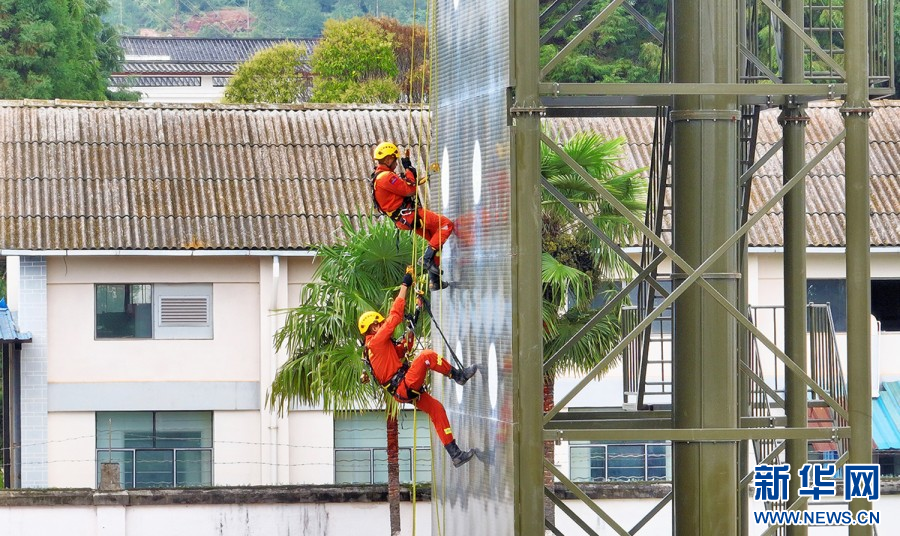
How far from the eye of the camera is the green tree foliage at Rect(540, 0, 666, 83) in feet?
133

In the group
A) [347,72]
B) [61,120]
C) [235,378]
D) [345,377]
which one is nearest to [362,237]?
[345,377]

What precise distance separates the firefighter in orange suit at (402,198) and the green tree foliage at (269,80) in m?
38.2

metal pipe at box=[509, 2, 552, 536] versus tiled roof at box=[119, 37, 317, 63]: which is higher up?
tiled roof at box=[119, 37, 317, 63]

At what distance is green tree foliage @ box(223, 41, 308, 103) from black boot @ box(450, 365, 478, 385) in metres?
39.7

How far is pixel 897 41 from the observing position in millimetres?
42094

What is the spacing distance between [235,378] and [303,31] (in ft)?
285

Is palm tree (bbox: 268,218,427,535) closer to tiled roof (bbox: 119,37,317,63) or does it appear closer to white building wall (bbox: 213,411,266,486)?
white building wall (bbox: 213,411,266,486)

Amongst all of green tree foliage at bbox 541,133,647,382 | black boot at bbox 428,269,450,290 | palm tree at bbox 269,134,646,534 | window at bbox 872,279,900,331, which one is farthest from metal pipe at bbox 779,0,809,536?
window at bbox 872,279,900,331

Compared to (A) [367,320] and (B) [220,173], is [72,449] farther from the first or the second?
(A) [367,320]

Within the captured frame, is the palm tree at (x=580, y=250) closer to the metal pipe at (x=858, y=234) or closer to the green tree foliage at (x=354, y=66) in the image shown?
the metal pipe at (x=858, y=234)

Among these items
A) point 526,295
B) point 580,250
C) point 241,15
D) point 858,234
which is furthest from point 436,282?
point 241,15

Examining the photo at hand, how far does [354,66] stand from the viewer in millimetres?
48562

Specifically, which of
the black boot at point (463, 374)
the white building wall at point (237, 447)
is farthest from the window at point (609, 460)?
the black boot at point (463, 374)

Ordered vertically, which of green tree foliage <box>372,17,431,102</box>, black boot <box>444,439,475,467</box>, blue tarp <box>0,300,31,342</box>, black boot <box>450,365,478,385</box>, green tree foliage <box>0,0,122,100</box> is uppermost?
green tree foliage <box>372,17,431,102</box>
